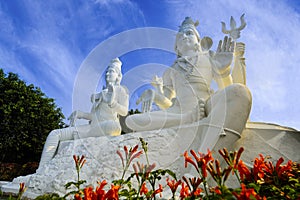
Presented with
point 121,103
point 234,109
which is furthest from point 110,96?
point 234,109

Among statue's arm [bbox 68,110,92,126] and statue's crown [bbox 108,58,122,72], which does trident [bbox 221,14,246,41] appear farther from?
statue's arm [bbox 68,110,92,126]

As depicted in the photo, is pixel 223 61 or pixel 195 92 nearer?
pixel 223 61

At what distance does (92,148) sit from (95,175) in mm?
539

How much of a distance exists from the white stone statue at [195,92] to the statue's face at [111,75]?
3.40 ft

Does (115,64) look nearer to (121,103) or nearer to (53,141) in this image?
(121,103)

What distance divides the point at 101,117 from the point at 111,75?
0.86 metres

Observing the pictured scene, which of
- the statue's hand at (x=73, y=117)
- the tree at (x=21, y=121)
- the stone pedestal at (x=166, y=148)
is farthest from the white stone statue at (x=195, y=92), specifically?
the tree at (x=21, y=121)

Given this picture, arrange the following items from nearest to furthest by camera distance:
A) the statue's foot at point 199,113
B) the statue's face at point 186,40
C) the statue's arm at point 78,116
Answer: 1. the statue's foot at point 199,113
2. the statue's face at point 186,40
3. the statue's arm at point 78,116

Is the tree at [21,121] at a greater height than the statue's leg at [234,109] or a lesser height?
greater

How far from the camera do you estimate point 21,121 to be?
10.4 metres

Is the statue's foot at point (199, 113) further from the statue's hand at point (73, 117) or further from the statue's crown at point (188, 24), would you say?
the statue's hand at point (73, 117)

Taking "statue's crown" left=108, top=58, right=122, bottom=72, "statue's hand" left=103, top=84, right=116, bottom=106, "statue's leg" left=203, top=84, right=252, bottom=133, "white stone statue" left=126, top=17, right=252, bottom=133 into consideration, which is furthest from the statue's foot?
"statue's crown" left=108, top=58, right=122, bottom=72

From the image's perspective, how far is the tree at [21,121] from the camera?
10.2 meters

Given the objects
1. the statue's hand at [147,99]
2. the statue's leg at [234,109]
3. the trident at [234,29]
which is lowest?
the statue's leg at [234,109]
